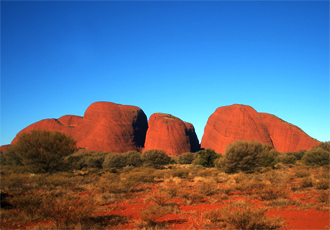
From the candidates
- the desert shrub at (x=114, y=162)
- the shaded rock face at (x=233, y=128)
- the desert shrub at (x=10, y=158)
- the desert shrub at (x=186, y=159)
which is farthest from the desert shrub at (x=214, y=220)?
the shaded rock face at (x=233, y=128)

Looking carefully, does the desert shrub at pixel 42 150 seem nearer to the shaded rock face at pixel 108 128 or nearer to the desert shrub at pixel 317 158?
the desert shrub at pixel 317 158

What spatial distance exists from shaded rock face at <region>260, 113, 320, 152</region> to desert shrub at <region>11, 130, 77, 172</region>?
52331 millimetres

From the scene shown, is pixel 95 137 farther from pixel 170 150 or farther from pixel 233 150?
pixel 233 150

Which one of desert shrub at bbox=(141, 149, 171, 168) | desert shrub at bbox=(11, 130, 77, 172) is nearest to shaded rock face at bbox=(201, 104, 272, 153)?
desert shrub at bbox=(141, 149, 171, 168)

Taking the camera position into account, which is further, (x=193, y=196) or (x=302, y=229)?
(x=193, y=196)

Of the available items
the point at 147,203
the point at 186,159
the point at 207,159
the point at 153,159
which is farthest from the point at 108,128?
the point at 147,203

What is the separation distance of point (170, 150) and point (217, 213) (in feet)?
165

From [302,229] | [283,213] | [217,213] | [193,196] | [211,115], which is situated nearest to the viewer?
[302,229]

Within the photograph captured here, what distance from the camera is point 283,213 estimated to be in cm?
640

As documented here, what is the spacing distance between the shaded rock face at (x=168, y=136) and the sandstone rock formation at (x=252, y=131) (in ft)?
20.6

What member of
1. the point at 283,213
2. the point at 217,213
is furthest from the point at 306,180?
the point at 217,213

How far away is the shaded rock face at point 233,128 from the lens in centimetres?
5262

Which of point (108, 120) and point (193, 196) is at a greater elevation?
point (108, 120)

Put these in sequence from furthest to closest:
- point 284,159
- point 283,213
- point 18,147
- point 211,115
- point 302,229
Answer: point 211,115, point 284,159, point 18,147, point 283,213, point 302,229
